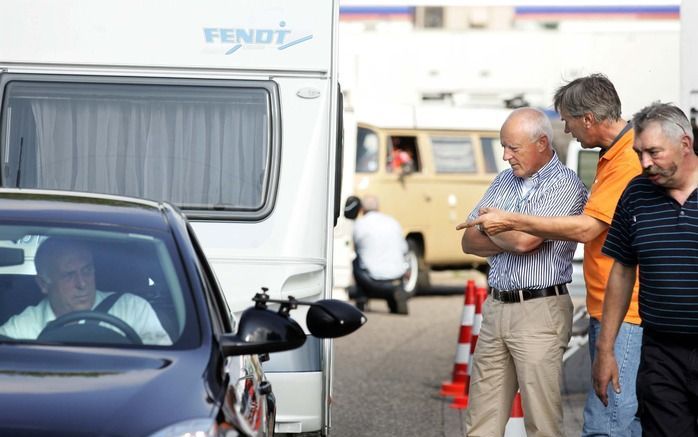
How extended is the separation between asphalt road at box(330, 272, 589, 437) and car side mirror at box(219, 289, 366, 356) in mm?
5106

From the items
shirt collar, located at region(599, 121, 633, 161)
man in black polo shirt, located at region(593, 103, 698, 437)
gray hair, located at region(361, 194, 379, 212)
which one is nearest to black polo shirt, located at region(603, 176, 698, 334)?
man in black polo shirt, located at region(593, 103, 698, 437)

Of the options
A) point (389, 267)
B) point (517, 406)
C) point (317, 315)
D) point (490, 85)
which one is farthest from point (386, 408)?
point (490, 85)

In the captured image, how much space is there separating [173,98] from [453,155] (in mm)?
14910

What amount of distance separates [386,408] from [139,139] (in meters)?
3.81

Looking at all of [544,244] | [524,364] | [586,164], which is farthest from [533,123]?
[586,164]

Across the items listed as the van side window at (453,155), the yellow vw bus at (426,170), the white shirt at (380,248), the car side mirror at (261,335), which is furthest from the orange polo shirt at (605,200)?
the van side window at (453,155)

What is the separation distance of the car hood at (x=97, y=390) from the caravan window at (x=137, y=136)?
3.96 metres

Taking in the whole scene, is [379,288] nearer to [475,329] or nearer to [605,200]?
[475,329]

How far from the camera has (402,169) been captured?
22.5 metres

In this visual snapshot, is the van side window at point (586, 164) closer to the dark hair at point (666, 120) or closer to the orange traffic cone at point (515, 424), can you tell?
the orange traffic cone at point (515, 424)

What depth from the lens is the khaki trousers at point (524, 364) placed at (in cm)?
662

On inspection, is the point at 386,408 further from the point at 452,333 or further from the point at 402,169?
the point at 402,169

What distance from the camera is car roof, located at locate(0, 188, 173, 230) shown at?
207 inches

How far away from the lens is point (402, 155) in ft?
74.2
